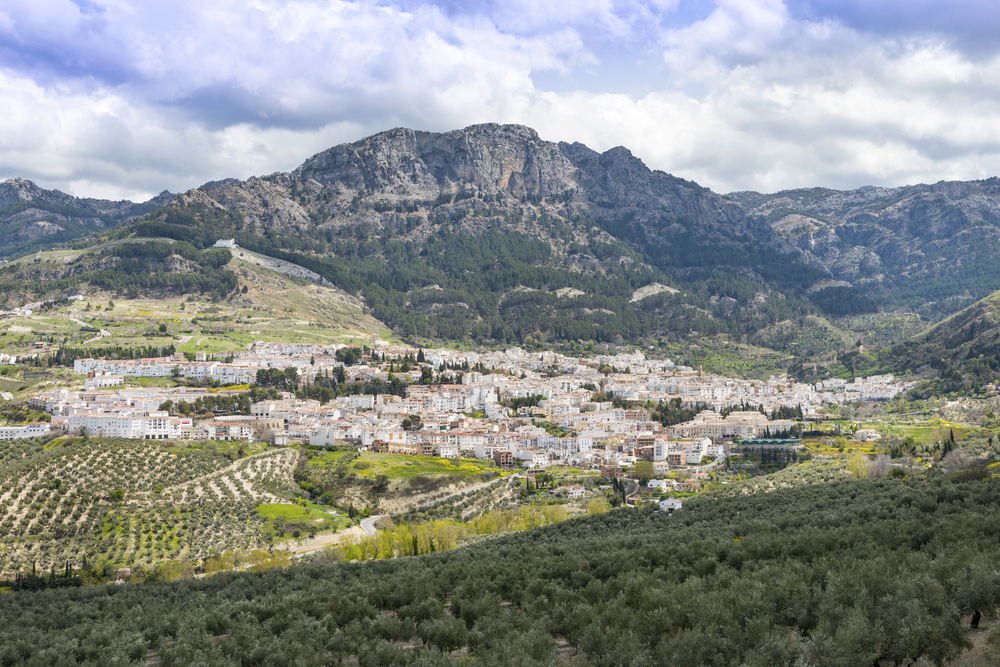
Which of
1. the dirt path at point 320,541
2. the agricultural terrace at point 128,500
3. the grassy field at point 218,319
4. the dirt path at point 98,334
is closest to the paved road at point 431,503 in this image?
the dirt path at point 320,541

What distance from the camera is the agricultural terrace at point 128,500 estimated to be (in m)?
49.2

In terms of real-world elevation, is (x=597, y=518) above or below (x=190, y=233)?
below

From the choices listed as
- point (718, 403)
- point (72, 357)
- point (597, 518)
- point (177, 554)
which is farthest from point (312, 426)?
point (718, 403)

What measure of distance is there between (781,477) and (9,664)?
45.4 meters

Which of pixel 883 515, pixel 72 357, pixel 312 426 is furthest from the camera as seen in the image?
pixel 72 357

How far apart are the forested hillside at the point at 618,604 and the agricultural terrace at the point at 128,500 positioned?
20966 millimetres

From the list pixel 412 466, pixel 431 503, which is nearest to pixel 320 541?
pixel 431 503

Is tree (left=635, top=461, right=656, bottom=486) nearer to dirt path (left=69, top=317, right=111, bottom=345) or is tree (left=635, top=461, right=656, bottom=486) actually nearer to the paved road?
the paved road

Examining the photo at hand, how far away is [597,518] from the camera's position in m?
41.9

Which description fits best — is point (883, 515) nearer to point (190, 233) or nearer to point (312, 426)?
point (312, 426)

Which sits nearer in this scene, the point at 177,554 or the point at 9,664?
the point at 9,664

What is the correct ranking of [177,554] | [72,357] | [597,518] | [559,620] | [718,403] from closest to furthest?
[559,620]
[597,518]
[177,554]
[72,357]
[718,403]

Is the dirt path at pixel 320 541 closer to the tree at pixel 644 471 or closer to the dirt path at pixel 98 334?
the tree at pixel 644 471

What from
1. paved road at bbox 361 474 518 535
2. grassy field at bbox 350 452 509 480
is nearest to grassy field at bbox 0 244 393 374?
grassy field at bbox 350 452 509 480
